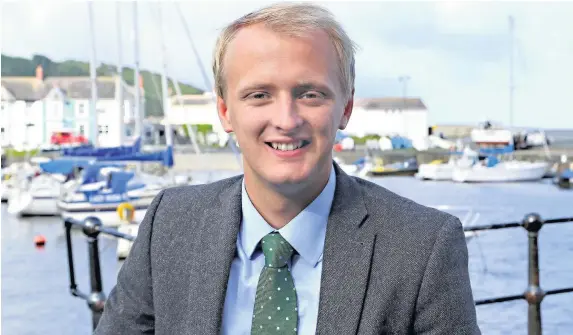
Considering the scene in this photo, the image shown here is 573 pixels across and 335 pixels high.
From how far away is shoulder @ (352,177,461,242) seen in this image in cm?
147

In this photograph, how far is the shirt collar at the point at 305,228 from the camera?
150cm

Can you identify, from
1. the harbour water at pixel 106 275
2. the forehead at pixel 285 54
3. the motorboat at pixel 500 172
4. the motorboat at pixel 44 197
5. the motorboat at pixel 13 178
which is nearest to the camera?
the forehead at pixel 285 54

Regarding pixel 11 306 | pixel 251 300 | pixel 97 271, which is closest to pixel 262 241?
pixel 251 300

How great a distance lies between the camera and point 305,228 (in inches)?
59.2

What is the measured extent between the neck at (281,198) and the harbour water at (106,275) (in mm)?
13976

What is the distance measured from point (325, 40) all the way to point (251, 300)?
46cm

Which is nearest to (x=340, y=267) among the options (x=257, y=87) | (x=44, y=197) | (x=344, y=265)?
(x=344, y=265)

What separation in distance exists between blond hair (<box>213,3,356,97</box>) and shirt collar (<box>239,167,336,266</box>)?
19cm

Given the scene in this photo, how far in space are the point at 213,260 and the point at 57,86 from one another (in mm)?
70952

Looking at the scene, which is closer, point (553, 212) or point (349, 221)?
point (349, 221)

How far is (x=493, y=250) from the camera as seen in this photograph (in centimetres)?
2505

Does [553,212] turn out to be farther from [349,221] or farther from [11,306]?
[349,221]

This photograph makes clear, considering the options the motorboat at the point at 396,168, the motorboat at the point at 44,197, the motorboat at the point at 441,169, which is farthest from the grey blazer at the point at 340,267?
the motorboat at the point at 396,168

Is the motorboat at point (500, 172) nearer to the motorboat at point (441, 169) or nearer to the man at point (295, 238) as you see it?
the motorboat at point (441, 169)
